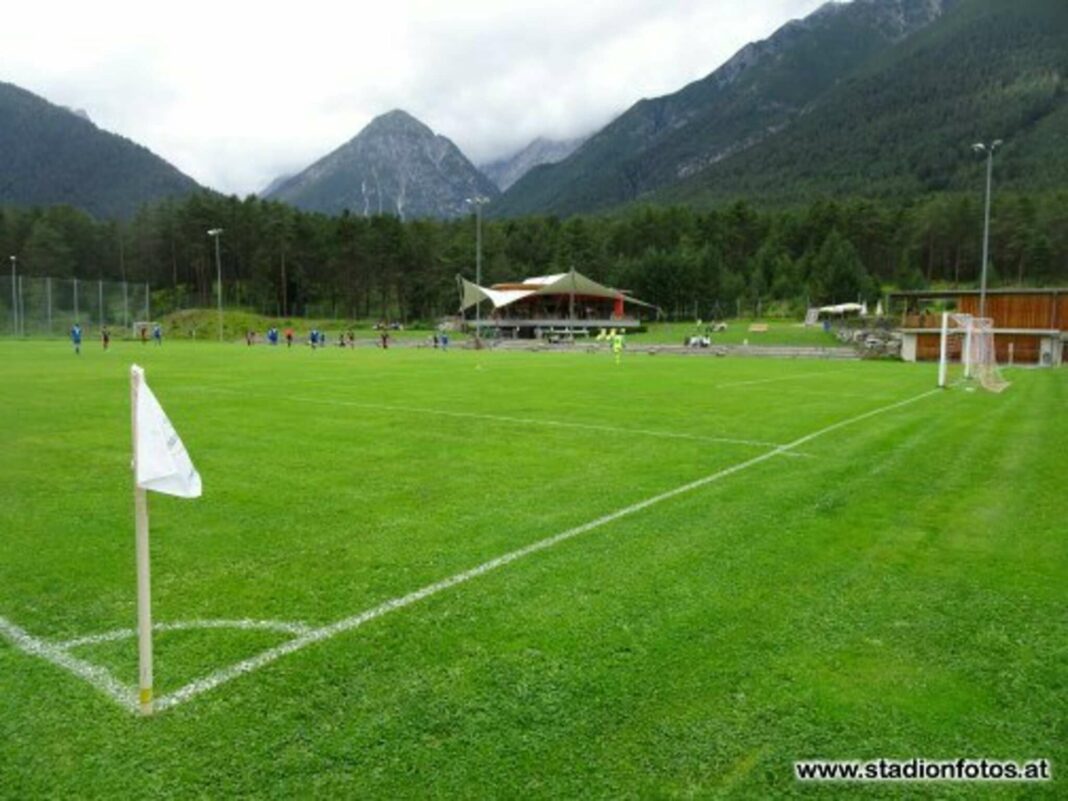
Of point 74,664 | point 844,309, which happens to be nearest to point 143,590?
point 74,664

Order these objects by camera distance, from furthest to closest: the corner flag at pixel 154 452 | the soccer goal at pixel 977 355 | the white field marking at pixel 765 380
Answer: the white field marking at pixel 765 380 < the soccer goal at pixel 977 355 < the corner flag at pixel 154 452

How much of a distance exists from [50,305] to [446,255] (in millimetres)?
52420

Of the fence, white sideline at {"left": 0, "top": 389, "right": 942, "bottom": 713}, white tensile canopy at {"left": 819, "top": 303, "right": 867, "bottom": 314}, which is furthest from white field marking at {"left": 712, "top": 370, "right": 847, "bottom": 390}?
the fence

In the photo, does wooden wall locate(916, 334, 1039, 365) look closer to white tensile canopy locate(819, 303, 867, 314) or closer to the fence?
white tensile canopy locate(819, 303, 867, 314)

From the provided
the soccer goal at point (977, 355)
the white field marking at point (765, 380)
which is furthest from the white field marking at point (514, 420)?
the soccer goal at point (977, 355)

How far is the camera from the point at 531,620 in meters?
4.91

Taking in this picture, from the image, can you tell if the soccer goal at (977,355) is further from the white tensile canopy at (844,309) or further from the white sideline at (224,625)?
the white tensile canopy at (844,309)

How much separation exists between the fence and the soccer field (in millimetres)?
67633

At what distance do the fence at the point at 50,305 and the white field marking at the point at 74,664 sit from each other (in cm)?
7483

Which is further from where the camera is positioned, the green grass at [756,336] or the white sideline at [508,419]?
the green grass at [756,336]

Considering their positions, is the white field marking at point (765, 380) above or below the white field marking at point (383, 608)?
above

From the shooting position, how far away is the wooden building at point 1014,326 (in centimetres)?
4128

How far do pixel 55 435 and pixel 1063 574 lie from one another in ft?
45.1

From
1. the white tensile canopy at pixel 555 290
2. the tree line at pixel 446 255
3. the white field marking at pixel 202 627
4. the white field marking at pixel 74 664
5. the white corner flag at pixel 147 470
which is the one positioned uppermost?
the tree line at pixel 446 255
